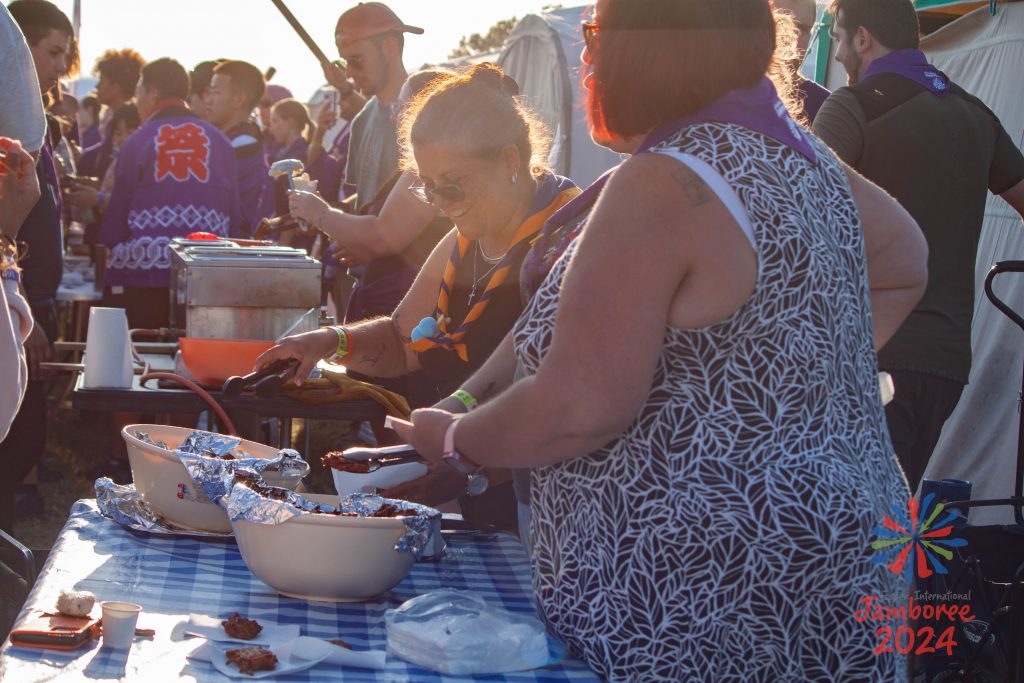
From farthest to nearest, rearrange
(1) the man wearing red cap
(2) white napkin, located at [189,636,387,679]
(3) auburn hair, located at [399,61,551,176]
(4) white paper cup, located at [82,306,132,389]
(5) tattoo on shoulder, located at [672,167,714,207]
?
1. (1) the man wearing red cap
2. (4) white paper cup, located at [82,306,132,389]
3. (3) auburn hair, located at [399,61,551,176]
4. (2) white napkin, located at [189,636,387,679]
5. (5) tattoo on shoulder, located at [672,167,714,207]

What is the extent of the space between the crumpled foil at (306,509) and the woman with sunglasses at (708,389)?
10.3 inches

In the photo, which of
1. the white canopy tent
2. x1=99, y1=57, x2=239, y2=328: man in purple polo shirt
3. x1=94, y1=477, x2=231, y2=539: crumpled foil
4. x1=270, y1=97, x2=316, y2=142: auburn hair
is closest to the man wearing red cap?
x1=99, y1=57, x2=239, y2=328: man in purple polo shirt

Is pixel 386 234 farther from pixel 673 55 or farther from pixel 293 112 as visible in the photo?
pixel 293 112

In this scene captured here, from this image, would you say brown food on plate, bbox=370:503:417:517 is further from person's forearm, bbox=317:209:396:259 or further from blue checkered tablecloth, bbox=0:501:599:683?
person's forearm, bbox=317:209:396:259

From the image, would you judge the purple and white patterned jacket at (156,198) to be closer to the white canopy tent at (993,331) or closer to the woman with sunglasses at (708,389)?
the white canopy tent at (993,331)

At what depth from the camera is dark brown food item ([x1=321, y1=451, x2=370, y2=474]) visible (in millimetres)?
2014

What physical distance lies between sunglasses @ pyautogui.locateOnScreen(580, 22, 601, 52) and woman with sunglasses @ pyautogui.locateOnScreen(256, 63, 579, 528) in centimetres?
91

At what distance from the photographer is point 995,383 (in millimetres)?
4730

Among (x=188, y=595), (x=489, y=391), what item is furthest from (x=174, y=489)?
(x=489, y=391)

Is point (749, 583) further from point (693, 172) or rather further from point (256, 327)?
point (256, 327)

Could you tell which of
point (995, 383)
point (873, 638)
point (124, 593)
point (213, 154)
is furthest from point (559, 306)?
point (213, 154)

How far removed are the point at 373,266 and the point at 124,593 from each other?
246 centimetres

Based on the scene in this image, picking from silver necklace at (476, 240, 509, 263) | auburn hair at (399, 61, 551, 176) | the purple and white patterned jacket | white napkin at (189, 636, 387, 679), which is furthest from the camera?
the purple and white patterned jacket

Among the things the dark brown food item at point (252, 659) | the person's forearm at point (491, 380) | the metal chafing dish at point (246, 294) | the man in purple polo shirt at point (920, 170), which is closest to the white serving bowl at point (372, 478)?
the person's forearm at point (491, 380)
